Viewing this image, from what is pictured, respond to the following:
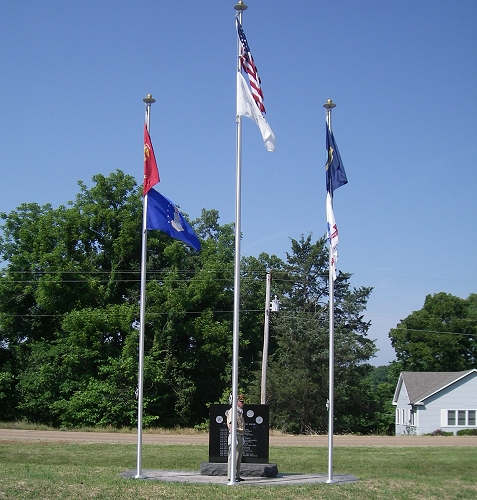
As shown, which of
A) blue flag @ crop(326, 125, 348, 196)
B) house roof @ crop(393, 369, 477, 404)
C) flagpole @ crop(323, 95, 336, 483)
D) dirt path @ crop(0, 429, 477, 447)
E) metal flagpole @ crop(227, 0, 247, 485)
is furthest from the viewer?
house roof @ crop(393, 369, 477, 404)

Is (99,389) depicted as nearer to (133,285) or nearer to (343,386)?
(133,285)

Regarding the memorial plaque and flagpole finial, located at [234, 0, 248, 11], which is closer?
flagpole finial, located at [234, 0, 248, 11]

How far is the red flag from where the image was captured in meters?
16.7

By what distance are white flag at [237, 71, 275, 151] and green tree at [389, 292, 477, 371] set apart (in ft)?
204

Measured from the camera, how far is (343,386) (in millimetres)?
46938

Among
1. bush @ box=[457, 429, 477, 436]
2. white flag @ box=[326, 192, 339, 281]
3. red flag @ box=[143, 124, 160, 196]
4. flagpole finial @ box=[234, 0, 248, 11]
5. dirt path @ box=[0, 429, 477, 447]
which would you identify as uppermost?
flagpole finial @ box=[234, 0, 248, 11]

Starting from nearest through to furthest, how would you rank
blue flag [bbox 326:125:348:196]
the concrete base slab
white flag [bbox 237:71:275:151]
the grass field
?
1. the grass field
2. white flag [bbox 237:71:275:151]
3. the concrete base slab
4. blue flag [bbox 326:125:348:196]

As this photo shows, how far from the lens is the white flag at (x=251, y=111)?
14742 mm

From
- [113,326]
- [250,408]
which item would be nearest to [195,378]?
[113,326]

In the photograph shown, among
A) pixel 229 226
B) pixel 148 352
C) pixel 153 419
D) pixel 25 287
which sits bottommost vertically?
pixel 153 419

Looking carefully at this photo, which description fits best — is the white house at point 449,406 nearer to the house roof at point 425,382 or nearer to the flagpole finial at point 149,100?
the house roof at point 425,382

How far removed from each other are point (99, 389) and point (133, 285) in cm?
766

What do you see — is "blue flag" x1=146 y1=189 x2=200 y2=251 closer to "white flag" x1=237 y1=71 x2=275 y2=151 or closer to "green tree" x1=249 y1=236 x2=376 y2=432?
"white flag" x1=237 y1=71 x2=275 y2=151

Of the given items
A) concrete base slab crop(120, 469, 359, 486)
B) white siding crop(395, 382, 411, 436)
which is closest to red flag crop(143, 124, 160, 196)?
concrete base slab crop(120, 469, 359, 486)
